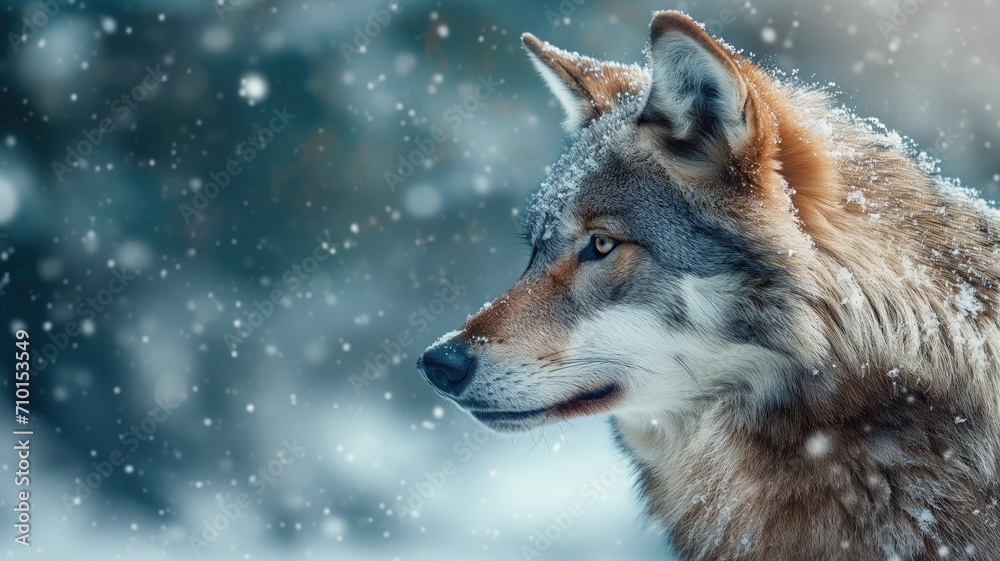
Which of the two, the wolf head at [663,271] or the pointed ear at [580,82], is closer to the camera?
the wolf head at [663,271]

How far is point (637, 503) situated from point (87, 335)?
18.9 ft

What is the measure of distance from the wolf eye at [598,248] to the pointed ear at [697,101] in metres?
0.37

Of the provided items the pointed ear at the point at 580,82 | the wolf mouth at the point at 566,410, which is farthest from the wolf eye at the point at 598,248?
the pointed ear at the point at 580,82

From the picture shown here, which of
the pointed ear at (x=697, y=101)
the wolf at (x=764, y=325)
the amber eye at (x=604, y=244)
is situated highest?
the pointed ear at (x=697, y=101)

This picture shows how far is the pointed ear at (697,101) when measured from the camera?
2066 millimetres

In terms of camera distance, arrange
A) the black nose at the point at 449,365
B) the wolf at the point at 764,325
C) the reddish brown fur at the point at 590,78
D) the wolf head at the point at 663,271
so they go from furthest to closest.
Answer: the reddish brown fur at the point at 590,78 → the black nose at the point at 449,365 → the wolf head at the point at 663,271 → the wolf at the point at 764,325

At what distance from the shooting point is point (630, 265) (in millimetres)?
2336

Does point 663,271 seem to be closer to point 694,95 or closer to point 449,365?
point 694,95

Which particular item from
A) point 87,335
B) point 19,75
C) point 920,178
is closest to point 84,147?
point 19,75

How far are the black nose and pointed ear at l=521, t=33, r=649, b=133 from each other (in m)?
1.31

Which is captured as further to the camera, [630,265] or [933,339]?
[630,265]

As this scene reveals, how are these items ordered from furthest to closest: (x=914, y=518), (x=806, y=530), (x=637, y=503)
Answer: (x=637, y=503) → (x=806, y=530) → (x=914, y=518)

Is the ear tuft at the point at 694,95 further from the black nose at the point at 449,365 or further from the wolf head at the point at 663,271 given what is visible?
the black nose at the point at 449,365

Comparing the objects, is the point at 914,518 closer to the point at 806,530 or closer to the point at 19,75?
the point at 806,530
